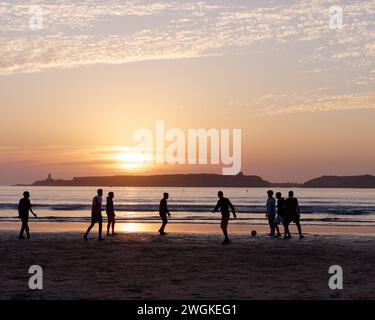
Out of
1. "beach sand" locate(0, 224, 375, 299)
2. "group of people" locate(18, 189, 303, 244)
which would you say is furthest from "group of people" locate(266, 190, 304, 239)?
"beach sand" locate(0, 224, 375, 299)

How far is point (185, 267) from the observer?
15.2m

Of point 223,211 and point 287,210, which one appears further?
point 287,210

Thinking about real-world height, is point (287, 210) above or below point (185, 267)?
above

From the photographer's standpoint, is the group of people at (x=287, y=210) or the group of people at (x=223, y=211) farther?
the group of people at (x=287, y=210)

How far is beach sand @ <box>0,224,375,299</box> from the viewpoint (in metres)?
11.4

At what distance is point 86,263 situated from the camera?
1581 centimetres

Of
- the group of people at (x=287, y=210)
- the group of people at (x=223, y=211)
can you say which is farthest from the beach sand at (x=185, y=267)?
the group of people at (x=287, y=210)

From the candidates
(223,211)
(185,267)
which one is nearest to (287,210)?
(223,211)

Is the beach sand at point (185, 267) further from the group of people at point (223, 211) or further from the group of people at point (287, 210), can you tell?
the group of people at point (287, 210)

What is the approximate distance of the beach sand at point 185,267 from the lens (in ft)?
37.3

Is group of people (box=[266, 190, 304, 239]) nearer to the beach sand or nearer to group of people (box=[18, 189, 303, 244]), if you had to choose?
group of people (box=[18, 189, 303, 244])

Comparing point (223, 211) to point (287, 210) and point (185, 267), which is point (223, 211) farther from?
point (185, 267)

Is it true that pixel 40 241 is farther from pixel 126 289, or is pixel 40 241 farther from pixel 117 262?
pixel 126 289

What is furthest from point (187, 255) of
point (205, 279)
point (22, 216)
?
point (22, 216)
